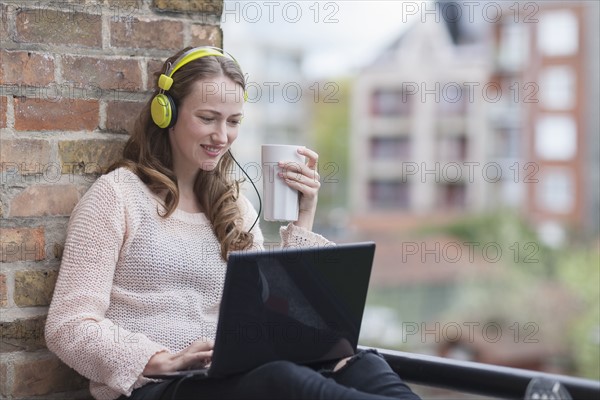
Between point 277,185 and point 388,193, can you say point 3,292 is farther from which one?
point 388,193

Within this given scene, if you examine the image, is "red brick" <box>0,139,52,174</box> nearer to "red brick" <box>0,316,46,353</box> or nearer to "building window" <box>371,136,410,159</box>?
"red brick" <box>0,316,46,353</box>

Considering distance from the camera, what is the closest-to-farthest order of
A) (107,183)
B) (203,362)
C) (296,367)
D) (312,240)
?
(296,367) → (203,362) → (107,183) → (312,240)

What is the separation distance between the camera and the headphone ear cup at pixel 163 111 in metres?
1.62

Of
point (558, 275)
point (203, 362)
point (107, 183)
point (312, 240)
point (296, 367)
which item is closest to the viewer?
point (296, 367)

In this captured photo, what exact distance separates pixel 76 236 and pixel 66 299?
0.38 feet

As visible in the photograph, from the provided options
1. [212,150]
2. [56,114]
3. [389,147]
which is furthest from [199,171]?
[389,147]

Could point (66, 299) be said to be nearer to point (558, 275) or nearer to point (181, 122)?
point (181, 122)

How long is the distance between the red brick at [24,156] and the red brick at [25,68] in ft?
0.37

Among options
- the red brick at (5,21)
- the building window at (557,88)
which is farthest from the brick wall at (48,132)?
the building window at (557,88)

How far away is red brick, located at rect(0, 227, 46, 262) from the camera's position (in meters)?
1.56

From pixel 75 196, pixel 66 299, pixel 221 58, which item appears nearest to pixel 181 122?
pixel 221 58

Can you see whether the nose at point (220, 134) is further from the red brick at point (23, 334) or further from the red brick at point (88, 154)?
the red brick at point (23, 334)

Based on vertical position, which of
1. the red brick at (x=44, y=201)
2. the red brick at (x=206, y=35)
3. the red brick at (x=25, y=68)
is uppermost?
the red brick at (x=206, y=35)

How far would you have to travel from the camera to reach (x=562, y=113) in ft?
121
